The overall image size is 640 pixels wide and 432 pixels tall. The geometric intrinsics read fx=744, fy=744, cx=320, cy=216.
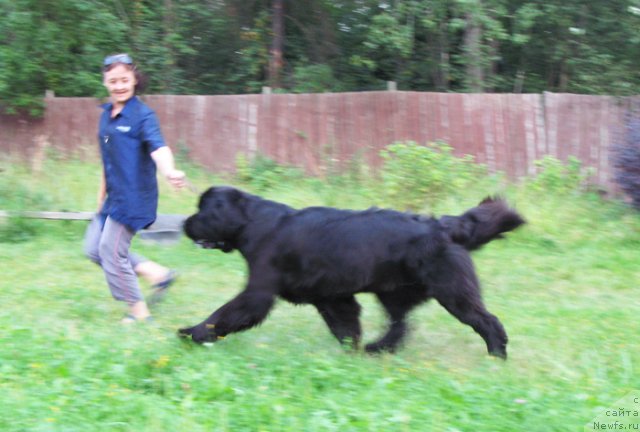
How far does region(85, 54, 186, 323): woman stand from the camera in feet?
17.6

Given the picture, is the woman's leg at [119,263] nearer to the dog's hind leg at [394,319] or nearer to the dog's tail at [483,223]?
the dog's hind leg at [394,319]

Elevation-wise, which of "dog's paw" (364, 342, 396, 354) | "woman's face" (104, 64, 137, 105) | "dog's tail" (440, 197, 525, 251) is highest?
"woman's face" (104, 64, 137, 105)

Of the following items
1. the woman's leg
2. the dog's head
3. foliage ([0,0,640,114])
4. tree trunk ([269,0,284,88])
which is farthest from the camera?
tree trunk ([269,0,284,88])

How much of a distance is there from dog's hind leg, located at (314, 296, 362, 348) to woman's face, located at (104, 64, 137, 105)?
6.75 feet

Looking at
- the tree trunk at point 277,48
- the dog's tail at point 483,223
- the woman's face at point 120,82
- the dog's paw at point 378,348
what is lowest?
the dog's paw at point 378,348

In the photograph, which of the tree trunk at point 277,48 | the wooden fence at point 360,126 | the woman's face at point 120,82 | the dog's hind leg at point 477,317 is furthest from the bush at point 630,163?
the tree trunk at point 277,48

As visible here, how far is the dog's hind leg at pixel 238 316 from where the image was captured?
4.93 metres

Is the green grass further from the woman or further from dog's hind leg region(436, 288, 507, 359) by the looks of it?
the woman

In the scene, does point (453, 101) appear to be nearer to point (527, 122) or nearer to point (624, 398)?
point (527, 122)

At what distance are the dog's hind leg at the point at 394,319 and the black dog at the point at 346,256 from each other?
0.05 ft

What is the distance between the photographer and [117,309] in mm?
6215

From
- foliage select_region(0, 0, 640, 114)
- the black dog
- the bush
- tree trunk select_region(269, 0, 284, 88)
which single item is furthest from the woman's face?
tree trunk select_region(269, 0, 284, 88)

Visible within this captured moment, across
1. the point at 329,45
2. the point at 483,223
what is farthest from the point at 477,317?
the point at 329,45

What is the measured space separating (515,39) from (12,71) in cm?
1046
